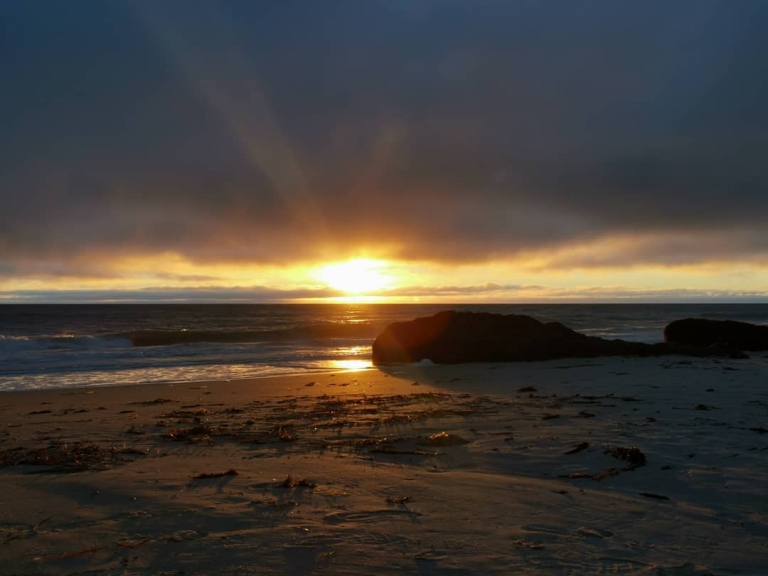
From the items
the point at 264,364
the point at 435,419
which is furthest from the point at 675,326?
the point at 435,419

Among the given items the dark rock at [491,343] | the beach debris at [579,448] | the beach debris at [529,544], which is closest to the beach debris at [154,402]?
the beach debris at [579,448]

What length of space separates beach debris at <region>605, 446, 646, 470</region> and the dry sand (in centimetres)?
2

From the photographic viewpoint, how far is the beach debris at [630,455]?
18.6ft

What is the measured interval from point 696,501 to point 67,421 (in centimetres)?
921

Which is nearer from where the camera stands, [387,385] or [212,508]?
[212,508]

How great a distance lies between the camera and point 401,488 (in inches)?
200

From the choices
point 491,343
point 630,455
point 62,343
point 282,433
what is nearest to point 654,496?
point 630,455

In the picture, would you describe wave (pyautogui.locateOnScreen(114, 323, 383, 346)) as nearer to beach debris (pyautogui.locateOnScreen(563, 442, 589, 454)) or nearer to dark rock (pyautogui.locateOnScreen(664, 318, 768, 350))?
dark rock (pyautogui.locateOnScreen(664, 318, 768, 350))

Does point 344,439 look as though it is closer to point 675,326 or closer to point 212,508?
point 212,508

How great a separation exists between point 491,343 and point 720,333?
9658 mm

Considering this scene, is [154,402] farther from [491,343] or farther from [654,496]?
[491,343]

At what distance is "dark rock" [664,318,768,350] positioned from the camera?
20.9 metres

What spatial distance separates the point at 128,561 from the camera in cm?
358

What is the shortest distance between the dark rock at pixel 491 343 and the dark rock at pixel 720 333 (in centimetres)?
446
